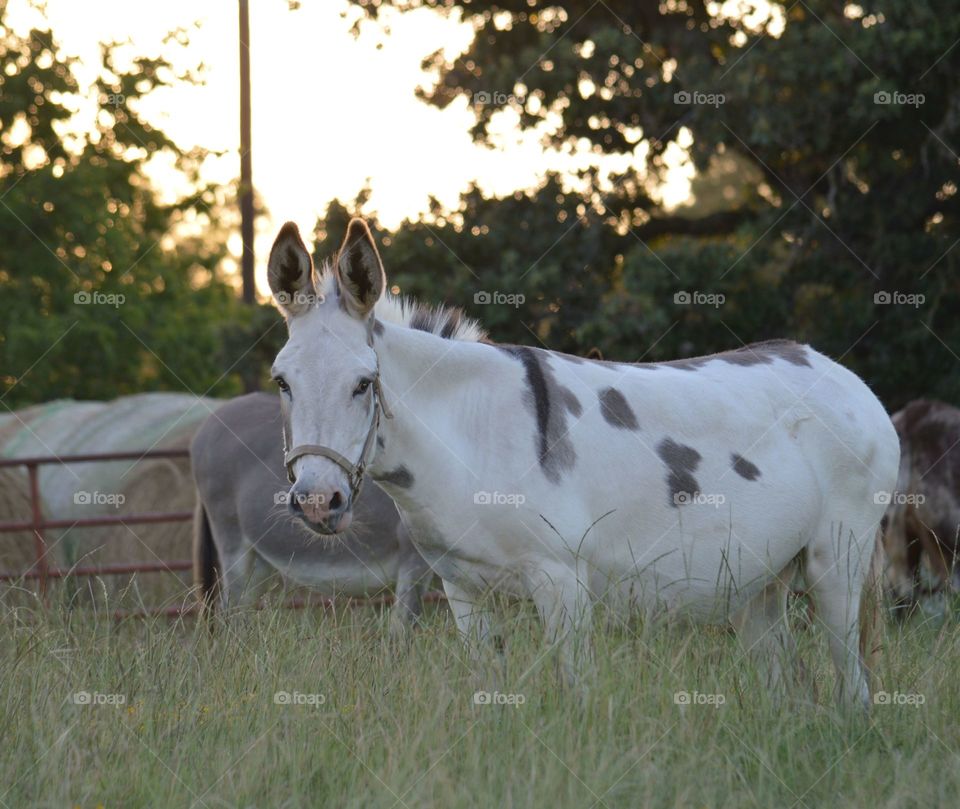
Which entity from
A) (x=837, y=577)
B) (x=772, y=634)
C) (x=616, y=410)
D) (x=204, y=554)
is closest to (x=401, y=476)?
(x=616, y=410)

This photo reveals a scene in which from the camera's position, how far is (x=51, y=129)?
17.6m

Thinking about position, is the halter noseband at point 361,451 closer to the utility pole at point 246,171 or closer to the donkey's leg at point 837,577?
the donkey's leg at point 837,577

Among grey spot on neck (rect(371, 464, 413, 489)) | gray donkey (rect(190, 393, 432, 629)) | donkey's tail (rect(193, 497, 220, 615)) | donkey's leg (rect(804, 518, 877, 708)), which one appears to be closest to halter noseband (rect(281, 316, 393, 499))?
grey spot on neck (rect(371, 464, 413, 489))

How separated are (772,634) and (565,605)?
131cm

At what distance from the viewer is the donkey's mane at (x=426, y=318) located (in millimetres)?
5078

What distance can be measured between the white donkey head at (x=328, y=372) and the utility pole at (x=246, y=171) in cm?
1254

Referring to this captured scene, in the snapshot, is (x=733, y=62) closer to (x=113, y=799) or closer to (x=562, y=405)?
(x=562, y=405)

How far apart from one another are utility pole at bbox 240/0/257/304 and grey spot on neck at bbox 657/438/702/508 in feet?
41.2

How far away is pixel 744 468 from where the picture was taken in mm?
5293

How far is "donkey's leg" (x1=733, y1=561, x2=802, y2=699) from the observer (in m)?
4.96

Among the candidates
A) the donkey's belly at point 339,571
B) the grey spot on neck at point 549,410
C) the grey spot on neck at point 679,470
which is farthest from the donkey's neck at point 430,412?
the donkey's belly at point 339,571

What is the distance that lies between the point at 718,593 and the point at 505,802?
169 centimetres

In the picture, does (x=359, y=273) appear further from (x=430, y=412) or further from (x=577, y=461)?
(x=577, y=461)

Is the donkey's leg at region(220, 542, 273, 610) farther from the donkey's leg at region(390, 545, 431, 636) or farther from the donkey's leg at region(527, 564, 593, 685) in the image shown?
the donkey's leg at region(527, 564, 593, 685)
